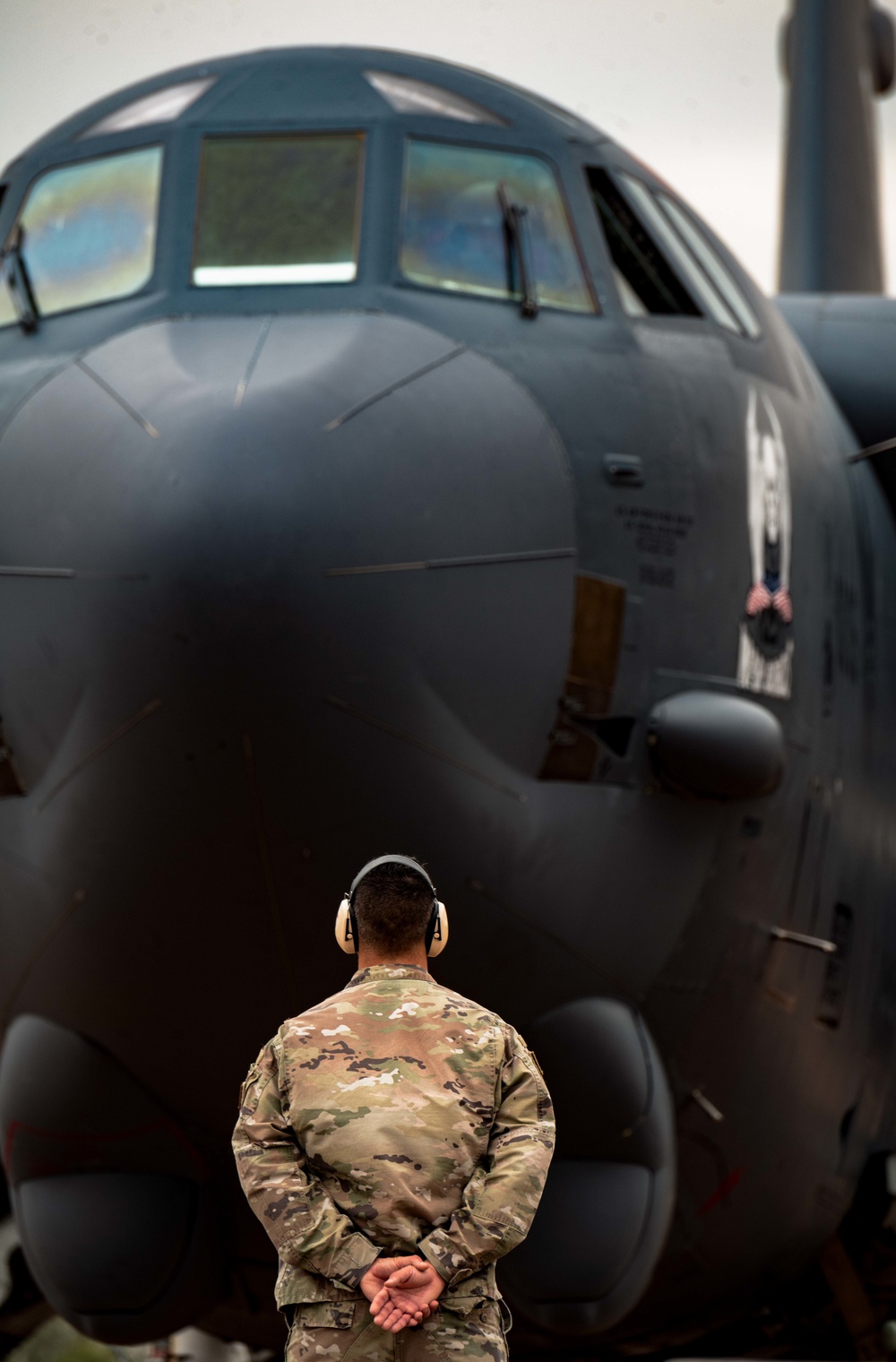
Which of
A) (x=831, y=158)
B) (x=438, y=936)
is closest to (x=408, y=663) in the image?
(x=438, y=936)

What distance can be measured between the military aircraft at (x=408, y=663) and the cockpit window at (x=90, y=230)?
18mm

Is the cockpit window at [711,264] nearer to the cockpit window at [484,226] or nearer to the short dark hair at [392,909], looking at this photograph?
the cockpit window at [484,226]

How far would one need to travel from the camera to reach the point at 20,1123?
4391mm

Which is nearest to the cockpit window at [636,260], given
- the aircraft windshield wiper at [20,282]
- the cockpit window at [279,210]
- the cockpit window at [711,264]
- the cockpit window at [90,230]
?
the cockpit window at [711,264]

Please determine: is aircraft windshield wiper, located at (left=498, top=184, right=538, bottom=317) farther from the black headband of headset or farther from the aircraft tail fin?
the aircraft tail fin

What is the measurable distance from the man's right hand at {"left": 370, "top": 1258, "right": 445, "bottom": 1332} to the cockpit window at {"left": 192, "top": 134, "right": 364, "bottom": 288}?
276 cm

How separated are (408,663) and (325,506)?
0.41 m

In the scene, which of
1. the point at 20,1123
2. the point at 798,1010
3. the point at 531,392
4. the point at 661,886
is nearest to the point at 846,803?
the point at 798,1010

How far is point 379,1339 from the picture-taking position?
97.2 inches

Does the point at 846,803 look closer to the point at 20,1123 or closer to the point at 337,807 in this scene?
the point at 337,807

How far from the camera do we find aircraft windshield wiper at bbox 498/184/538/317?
4547 millimetres

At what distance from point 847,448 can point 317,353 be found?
2720 millimetres

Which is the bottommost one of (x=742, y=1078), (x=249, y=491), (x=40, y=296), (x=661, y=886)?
(x=742, y=1078)

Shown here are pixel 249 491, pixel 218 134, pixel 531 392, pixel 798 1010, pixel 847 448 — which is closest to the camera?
pixel 249 491
